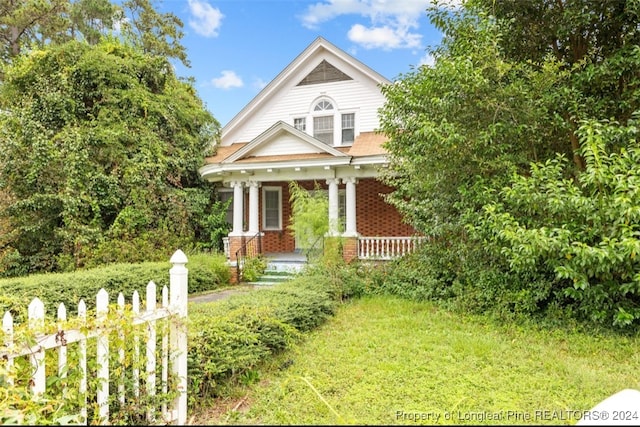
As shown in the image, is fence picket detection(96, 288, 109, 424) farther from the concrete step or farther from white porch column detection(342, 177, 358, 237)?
white porch column detection(342, 177, 358, 237)

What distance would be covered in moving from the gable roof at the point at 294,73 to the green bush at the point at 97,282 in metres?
5.95

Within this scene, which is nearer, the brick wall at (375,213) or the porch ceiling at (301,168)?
the porch ceiling at (301,168)

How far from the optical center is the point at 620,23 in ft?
21.9

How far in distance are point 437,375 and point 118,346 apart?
131 inches

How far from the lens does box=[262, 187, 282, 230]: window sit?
590 inches

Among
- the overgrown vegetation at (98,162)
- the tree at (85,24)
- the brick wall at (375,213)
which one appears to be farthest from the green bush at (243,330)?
the tree at (85,24)

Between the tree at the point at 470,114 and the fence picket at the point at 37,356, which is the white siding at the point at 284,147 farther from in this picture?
the fence picket at the point at 37,356

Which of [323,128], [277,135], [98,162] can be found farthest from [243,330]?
[323,128]

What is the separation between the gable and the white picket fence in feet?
38.7

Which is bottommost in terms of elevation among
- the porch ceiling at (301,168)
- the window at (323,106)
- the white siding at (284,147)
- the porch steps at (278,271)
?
the porch steps at (278,271)

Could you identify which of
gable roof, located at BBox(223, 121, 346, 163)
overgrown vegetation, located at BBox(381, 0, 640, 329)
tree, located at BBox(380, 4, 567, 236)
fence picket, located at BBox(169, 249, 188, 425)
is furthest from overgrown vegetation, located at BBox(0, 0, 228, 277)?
fence picket, located at BBox(169, 249, 188, 425)

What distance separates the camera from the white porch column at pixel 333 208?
35.2 feet

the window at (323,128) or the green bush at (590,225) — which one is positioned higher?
the window at (323,128)

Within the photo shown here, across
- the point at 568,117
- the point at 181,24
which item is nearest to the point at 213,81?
the point at 181,24
